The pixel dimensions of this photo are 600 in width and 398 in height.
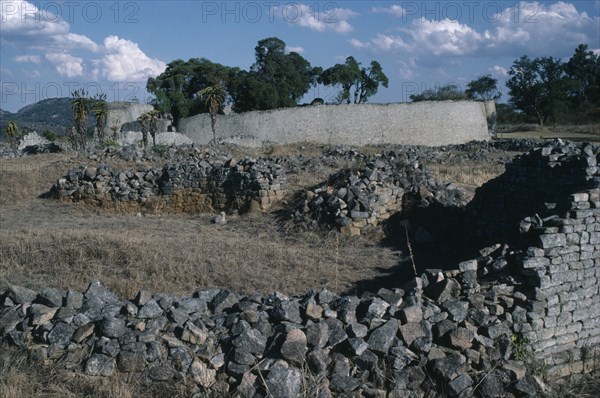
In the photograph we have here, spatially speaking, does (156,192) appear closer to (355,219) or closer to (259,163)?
(259,163)

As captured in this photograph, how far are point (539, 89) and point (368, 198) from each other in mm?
48641

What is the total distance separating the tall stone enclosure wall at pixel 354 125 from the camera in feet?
120

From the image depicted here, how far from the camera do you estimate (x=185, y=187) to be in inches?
589

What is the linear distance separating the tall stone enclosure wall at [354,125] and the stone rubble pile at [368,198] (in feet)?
77.5

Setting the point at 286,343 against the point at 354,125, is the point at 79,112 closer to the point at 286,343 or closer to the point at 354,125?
the point at 354,125

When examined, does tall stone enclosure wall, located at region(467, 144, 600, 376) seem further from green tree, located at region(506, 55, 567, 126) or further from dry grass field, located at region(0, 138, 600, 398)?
green tree, located at region(506, 55, 567, 126)

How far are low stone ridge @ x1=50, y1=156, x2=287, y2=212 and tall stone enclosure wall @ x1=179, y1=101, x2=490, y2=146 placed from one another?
20.3 m

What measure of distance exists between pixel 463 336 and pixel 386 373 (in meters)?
0.81

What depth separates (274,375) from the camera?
15.2 feet

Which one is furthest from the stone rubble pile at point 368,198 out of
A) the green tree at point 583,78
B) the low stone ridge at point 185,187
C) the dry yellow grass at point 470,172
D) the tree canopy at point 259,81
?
the green tree at point 583,78

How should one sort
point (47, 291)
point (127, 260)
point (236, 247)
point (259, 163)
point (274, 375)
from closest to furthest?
point (274, 375) → point (47, 291) → point (127, 260) → point (236, 247) → point (259, 163)

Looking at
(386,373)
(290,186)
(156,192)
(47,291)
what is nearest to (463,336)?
(386,373)

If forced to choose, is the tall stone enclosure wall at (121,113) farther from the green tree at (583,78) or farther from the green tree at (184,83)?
the green tree at (583,78)

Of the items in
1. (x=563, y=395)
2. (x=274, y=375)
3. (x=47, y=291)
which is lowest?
(x=563, y=395)
